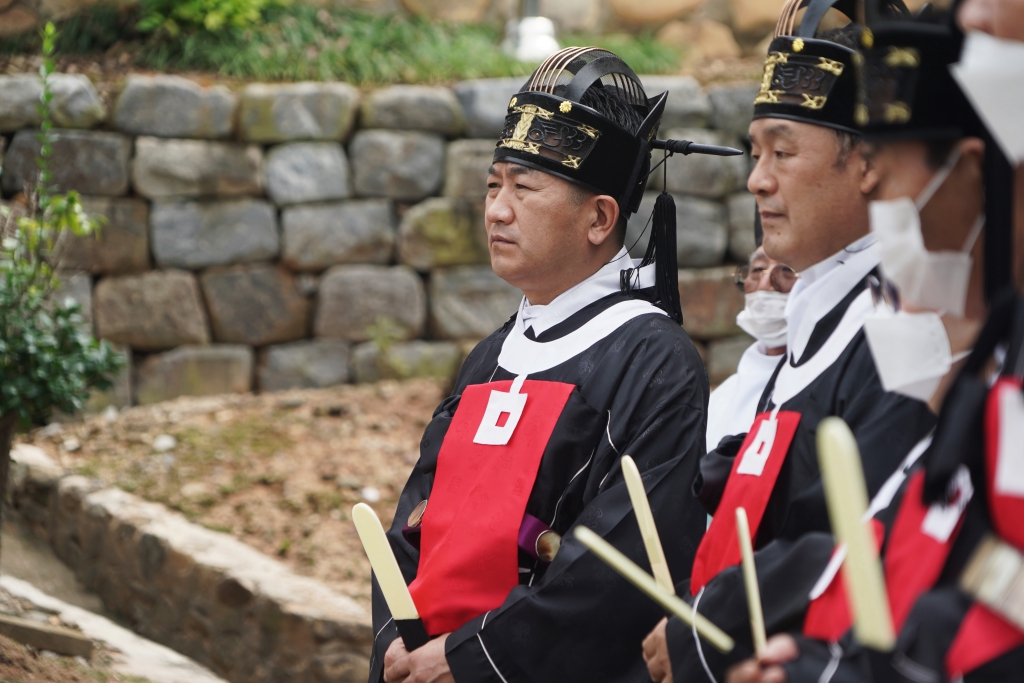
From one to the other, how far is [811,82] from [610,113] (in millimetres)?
635

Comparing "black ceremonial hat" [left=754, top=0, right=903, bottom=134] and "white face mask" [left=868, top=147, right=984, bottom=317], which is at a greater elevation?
"black ceremonial hat" [left=754, top=0, right=903, bottom=134]

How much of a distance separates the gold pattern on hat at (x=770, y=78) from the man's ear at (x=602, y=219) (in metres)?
0.52

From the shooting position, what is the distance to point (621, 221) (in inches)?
93.7

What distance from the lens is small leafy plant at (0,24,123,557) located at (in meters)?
3.67

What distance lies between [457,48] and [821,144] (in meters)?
5.26

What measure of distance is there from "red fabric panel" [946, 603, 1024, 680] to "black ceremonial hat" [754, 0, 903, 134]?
1.00m

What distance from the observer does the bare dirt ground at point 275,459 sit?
4.72m

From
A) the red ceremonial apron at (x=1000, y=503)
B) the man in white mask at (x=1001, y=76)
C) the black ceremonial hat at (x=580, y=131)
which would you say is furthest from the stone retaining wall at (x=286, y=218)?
the red ceremonial apron at (x=1000, y=503)

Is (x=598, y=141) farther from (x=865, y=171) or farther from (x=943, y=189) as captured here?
(x=943, y=189)

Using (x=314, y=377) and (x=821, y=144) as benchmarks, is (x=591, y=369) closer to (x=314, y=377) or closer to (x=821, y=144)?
(x=821, y=144)

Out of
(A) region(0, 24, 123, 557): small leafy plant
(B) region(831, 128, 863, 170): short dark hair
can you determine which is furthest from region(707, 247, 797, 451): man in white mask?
(A) region(0, 24, 123, 557): small leafy plant

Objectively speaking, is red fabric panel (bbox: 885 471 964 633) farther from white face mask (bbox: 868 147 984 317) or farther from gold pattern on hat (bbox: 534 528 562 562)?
gold pattern on hat (bbox: 534 528 562 562)

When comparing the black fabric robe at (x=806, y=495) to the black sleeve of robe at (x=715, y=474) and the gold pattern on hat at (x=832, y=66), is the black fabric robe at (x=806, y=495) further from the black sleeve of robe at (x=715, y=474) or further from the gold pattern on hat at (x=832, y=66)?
the gold pattern on hat at (x=832, y=66)

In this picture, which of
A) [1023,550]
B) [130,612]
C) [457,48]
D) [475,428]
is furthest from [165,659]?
[457,48]
